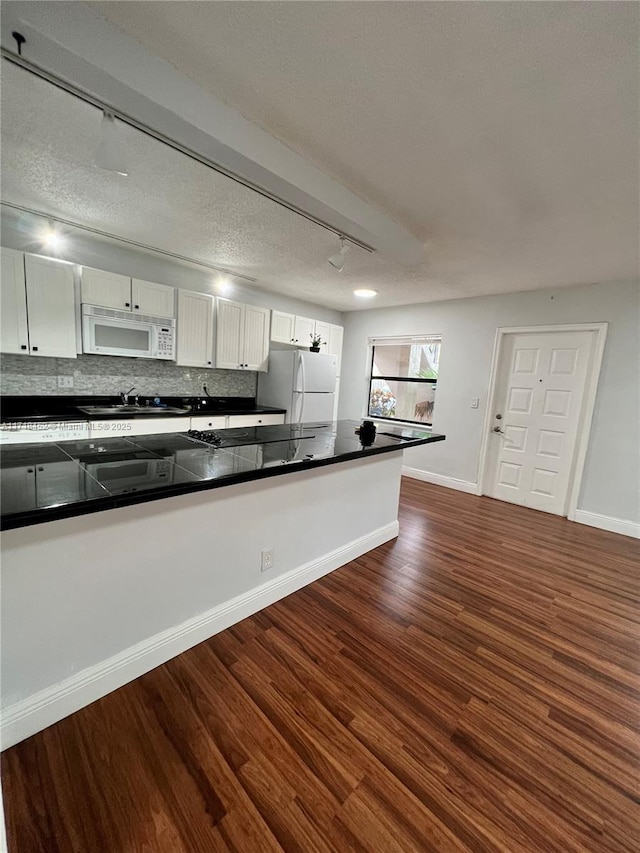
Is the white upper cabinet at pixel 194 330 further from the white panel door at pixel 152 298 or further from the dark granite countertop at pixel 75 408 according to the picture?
the dark granite countertop at pixel 75 408

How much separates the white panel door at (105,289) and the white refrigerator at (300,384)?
181 centimetres

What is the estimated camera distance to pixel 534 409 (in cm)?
405

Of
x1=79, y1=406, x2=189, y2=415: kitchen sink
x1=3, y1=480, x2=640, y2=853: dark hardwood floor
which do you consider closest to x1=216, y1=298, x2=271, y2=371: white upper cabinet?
x1=79, y1=406, x2=189, y2=415: kitchen sink

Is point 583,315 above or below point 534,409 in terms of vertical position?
above

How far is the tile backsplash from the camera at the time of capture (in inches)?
119

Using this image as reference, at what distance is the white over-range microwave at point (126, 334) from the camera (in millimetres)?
3141

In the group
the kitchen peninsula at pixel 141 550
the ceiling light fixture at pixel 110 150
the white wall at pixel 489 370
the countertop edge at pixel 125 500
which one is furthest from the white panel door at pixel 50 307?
the white wall at pixel 489 370

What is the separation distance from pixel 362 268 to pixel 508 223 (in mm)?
1377

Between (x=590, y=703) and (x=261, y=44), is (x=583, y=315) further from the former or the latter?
(x=261, y=44)

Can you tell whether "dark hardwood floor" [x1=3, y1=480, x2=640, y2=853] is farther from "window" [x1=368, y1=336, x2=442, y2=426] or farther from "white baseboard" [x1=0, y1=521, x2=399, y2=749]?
"window" [x1=368, y1=336, x2=442, y2=426]

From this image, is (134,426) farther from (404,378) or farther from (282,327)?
(404,378)

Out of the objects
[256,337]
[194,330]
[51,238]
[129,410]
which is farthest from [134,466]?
[256,337]

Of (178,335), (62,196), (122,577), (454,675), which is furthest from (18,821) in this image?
(178,335)

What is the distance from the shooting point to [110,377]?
3521 millimetres
